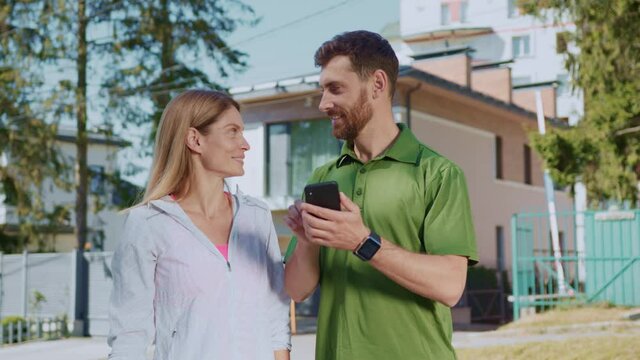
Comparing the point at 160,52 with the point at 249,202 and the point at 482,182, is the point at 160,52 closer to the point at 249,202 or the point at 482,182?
the point at 482,182

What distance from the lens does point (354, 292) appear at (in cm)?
320

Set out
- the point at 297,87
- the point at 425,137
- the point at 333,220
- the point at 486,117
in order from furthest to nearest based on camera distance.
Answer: the point at 486,117, the point at 425,137, the point at 297,87, the point at 333,220

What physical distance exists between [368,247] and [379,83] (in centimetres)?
63

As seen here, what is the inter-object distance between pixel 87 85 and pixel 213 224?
2087 cm

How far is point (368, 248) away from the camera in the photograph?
287 cm

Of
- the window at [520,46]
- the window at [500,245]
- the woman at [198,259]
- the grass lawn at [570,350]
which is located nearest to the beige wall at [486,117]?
the window at [500,245]

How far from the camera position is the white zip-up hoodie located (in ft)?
10.9

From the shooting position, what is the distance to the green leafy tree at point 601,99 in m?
17.1

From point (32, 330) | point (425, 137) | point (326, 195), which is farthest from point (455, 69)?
point (326, 195)

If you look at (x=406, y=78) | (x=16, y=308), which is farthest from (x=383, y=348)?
(x=16, y=308)

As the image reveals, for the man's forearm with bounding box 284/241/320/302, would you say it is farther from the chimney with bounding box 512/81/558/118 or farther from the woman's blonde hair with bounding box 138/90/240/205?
the chimney with bounding box 512/81/558/118

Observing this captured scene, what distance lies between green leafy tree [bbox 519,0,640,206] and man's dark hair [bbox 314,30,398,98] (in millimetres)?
14496

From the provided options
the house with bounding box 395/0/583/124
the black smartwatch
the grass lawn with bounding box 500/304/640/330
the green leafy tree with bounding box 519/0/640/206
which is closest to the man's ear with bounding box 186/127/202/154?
the black smartwatch

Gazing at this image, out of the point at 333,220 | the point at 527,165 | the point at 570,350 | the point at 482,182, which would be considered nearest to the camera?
the point at 333,220
